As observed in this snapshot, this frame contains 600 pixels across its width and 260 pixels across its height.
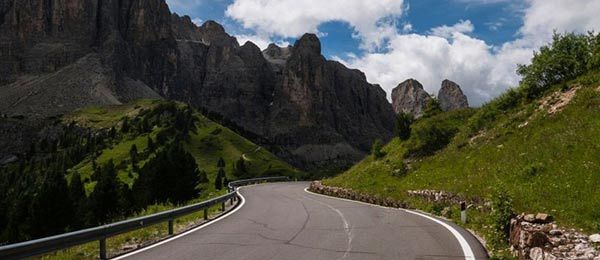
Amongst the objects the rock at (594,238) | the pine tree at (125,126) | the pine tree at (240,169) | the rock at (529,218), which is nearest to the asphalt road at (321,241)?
the rock at (529,218)

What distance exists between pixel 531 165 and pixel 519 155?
11.5 ft

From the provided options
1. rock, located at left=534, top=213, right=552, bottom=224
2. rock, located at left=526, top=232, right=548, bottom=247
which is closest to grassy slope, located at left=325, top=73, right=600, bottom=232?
rock, located at left=534, top=213, right=552, bottom=224

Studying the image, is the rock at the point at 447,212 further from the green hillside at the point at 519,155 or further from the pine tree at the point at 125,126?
the pine tree at the point at 125,126

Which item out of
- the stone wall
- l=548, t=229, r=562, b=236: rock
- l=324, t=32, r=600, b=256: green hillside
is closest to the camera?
the stone wall

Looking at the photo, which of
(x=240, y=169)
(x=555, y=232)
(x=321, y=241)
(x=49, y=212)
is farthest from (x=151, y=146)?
(x=555, y=232)

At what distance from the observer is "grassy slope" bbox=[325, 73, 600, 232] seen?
1239 centimetres

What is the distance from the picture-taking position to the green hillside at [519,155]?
13.0 m

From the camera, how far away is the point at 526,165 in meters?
18.0

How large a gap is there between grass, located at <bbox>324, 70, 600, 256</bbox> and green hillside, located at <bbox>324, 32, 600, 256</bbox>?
0.03m

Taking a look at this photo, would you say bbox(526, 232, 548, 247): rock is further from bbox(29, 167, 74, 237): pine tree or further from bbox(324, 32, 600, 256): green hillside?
bbox(29, 167, 74, 237): pine tree

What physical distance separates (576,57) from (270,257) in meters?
30.3

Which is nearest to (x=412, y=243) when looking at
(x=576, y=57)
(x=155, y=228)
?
(x=155, y=228)

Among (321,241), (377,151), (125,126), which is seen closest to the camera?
(321,241)

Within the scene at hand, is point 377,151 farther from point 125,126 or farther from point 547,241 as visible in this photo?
point 125,126
